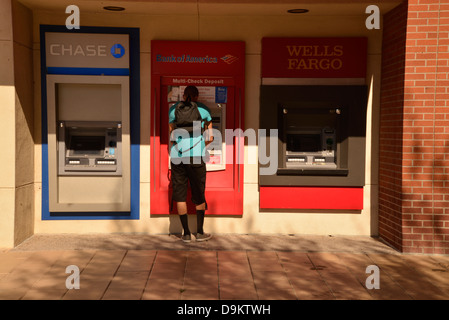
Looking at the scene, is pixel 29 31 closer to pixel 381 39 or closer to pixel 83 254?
pixel 83 254

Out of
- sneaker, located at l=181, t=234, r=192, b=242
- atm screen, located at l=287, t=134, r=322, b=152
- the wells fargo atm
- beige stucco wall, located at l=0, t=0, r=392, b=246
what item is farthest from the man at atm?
atm screen, located at l=287, t=134, r=322, b=152

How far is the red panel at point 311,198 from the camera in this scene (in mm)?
6727

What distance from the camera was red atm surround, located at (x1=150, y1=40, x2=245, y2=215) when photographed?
21.7 ft

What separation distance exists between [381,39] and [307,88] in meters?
1.14

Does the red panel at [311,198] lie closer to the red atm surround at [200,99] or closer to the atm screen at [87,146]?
the red atm surround at [200,99]

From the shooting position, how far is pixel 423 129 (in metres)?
5.96

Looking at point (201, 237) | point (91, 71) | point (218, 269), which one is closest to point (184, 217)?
point (201, 237)

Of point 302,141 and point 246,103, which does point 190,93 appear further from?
point 302,141

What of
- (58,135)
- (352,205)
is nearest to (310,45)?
(352,205)

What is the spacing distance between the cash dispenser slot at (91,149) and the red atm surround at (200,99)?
500 mm

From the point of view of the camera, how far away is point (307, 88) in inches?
261

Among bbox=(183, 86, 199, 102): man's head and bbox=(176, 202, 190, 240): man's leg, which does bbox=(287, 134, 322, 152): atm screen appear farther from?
bbox=(176, 202, 190, 240): man's leg

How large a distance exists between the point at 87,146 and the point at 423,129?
13.5ft

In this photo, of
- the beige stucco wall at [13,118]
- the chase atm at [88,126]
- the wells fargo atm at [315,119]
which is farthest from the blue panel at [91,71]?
the wells fargo atm at [315,119]
